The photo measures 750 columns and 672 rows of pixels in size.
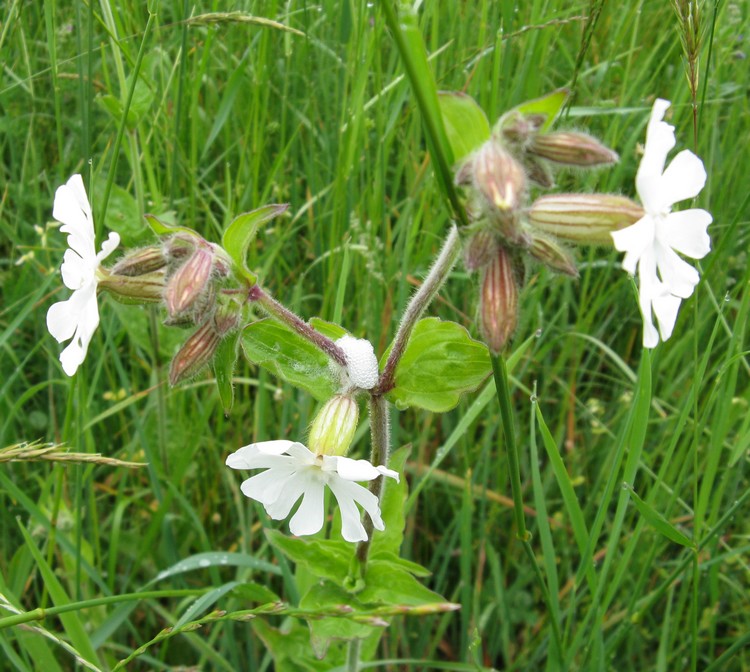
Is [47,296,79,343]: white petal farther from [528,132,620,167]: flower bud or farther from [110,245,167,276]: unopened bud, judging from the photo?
[528,132,620,167]: flower bud

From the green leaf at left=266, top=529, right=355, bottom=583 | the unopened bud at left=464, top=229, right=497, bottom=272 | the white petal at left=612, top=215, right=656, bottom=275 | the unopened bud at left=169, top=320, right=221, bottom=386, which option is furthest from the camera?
the green leaf at left=266, top=529, right=355, bottom=583

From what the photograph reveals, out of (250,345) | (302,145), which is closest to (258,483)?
(250,345)


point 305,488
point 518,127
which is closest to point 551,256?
point 518,127

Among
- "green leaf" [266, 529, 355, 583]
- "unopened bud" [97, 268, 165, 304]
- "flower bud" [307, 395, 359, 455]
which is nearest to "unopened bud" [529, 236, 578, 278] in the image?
"flower bud" [307, 395, 359, 455]

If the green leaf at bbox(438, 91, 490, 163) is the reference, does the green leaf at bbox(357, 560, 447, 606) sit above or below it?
below

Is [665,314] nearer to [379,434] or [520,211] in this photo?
[520,211]

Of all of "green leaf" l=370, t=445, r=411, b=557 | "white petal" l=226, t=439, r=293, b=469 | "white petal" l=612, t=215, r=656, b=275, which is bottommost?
"green leaf" l=370, t=445, r=411, b=557

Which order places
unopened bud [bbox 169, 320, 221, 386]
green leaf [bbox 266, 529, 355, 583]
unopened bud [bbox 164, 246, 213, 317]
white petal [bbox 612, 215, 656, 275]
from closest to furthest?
white petal [bbox 612, 215, 656, 275] → unopened bud [bbox 164, 246, 213, 317] → unopened bud [bbox 169, 320, 221, 386] → green leaf [bbox 266, 529, 355, 583]
